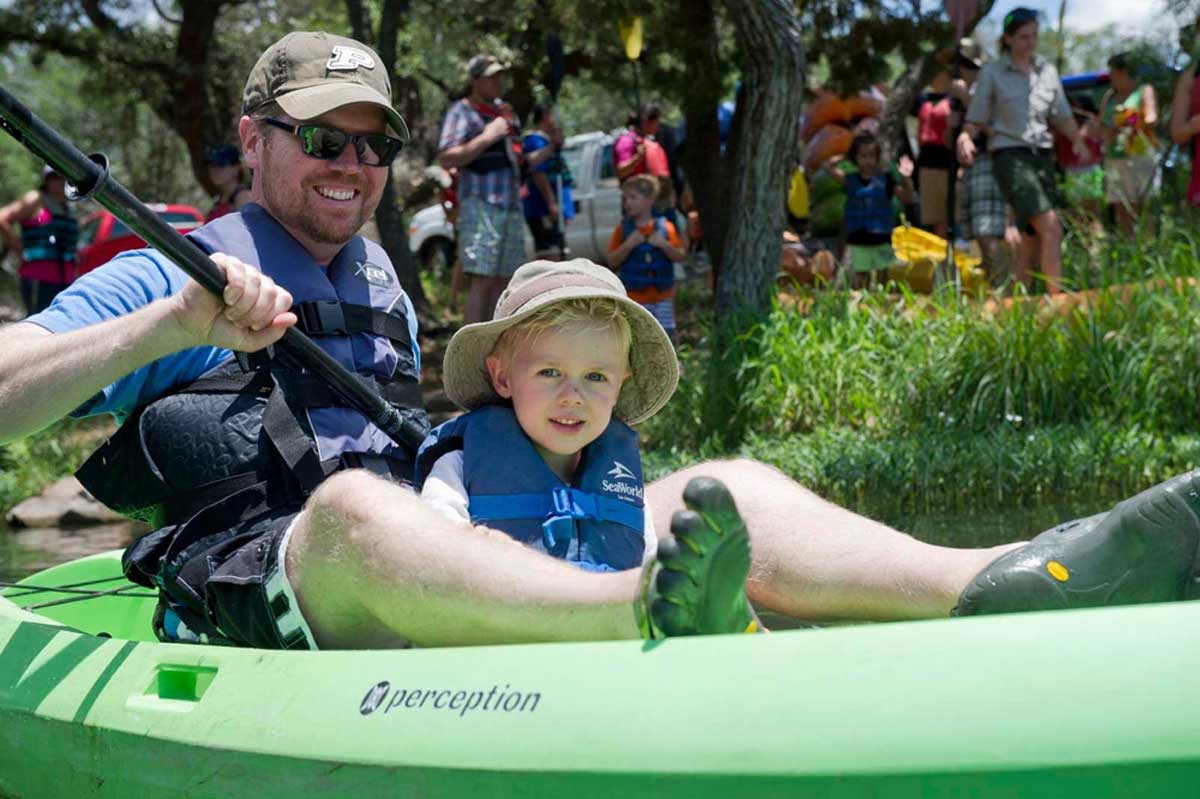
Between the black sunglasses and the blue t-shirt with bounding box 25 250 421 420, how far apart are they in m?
0.36

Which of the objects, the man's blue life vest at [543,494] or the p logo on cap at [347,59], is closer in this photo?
the man's blue life vest at [543,494]

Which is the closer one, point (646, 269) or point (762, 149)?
point (762, 149)

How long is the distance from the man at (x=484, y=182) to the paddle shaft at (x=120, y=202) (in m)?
4.76

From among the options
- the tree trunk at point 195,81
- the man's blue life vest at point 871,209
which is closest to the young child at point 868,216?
the man's blue life vest at point 871,209

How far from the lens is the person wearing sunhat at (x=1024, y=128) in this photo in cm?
726

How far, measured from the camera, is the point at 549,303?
2.60 meters

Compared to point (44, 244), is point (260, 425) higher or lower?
higher

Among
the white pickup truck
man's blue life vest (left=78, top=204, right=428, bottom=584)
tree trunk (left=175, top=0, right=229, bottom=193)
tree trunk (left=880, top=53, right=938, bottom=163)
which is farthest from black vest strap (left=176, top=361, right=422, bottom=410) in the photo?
the white pickup truck

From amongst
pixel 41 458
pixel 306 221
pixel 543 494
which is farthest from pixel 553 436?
pixel 41 458

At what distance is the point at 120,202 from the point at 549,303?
29.5 inches

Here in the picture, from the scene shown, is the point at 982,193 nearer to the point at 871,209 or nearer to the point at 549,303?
the point at 871,209

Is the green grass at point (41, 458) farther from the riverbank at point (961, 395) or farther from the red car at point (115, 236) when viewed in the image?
the red car at point (115, 236)

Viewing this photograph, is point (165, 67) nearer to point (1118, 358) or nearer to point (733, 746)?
point (1118, 358)

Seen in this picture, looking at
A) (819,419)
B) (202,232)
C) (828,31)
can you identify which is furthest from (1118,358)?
(202,232)
